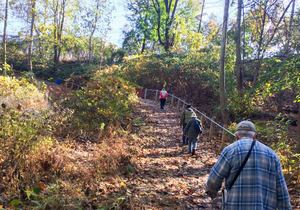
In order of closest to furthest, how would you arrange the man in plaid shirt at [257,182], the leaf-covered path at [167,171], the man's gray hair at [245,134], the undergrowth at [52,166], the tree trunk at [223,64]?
1. the man in plaid shirt at [257,182]
2. the man's gray hair at [245,134]
3. the undergrowth at [52,166]
4. the leaf-covered path at [167,171]
5. the tree trunk at [223,64]

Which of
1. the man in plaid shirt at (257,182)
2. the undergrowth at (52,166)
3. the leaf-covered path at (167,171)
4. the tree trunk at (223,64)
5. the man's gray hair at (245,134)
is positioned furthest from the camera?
the tree trunk at (223,64)

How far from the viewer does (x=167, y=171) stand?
6.56 meters

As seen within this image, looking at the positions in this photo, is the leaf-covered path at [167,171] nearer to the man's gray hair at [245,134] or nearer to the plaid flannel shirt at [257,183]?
the plaid flannel shirt at [257,183]

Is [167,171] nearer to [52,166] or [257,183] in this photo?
[52,166]

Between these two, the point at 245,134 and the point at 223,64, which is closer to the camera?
the point at 245,134

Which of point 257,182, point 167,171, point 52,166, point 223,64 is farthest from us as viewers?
point 223,64

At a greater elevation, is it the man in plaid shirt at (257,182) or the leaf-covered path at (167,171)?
the man in plaid shirt at (257,182)

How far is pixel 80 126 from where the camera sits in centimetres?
817

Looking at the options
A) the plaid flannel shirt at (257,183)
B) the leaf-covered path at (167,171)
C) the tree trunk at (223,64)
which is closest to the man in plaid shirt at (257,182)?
the plaid flannel shirt at (257,183)

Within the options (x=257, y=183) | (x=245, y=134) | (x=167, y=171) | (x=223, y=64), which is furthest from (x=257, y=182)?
(x=223, y=64)

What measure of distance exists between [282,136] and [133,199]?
7245mm

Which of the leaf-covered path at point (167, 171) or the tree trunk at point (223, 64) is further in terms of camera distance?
the tree trunk at point (223, 64)

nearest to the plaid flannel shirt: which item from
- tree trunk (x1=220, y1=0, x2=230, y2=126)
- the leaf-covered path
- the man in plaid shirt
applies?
the man in plaid shirt

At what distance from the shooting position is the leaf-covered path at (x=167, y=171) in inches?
191
